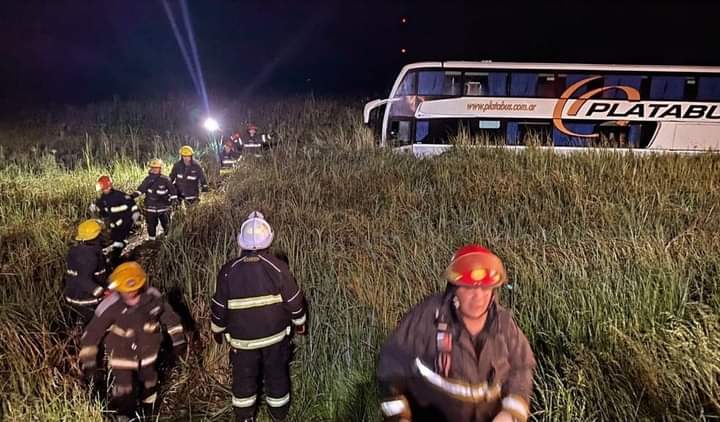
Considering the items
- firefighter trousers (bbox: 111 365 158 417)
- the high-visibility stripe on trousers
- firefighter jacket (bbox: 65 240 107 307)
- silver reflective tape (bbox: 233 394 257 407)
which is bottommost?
silver reflective tape (bbox: 233 394 257 407)

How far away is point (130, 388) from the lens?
10.6ft

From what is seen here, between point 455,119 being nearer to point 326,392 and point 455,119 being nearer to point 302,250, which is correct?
point 302,250

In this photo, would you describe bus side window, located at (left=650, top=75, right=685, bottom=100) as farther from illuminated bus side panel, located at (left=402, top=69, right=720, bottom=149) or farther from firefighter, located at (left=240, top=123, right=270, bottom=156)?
firefighter, located at (left=240, top=123, right=270, bottom=156)

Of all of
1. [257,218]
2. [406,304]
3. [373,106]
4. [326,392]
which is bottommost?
[326,392]

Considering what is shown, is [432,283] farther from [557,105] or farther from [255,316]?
[557,105]

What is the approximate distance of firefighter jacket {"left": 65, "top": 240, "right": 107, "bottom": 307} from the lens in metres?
4.20

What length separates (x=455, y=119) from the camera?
12.5 metres

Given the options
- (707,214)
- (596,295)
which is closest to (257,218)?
(596,295)

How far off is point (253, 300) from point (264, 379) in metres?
0.62

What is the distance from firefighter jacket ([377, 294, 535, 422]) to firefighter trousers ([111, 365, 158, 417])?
200 cm

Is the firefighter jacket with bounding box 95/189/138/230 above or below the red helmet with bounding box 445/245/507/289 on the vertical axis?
below

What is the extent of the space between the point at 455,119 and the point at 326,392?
10158 mm

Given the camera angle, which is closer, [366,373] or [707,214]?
[366,373]

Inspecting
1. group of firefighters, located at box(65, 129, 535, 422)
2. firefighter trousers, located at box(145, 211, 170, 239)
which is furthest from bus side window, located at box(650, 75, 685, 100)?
firefighter trousers, located at box(145, 211, 170, 239)
